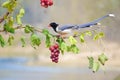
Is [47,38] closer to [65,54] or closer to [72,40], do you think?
[72,40]

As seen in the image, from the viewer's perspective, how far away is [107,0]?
2953 millimetres

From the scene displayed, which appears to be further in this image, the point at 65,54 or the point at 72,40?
the point at 65,54

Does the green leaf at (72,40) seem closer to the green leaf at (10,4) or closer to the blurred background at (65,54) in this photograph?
the green leaf at (10,4)

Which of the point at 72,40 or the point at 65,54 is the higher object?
the point at 65,54

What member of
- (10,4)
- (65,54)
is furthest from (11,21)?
(65,54)

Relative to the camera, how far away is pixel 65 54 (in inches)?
116

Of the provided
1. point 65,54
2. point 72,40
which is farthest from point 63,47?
point 65,54

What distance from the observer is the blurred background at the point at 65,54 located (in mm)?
2816

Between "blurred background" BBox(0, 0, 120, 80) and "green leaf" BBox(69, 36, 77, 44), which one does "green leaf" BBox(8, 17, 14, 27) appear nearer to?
"green leaf" BBox(69, 36, 77, 44)

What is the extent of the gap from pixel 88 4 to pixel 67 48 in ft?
7.45

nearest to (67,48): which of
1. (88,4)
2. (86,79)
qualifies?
(86,79)

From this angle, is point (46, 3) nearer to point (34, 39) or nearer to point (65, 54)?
point (34, 39)

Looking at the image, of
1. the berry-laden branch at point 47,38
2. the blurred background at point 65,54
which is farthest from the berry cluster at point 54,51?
the blurred background at point 65,54

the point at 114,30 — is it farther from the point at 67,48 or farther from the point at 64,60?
the point at 67,48
